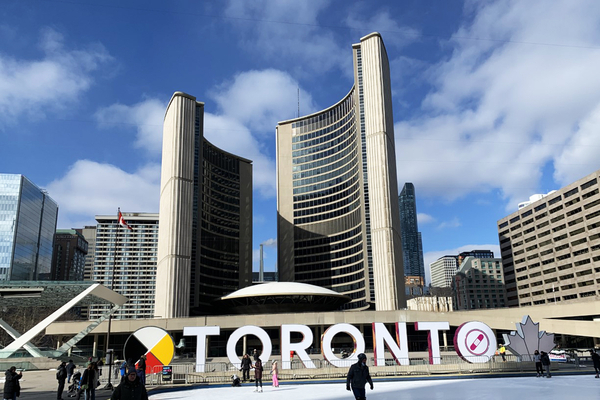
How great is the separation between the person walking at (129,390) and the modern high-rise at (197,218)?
91.6 metres

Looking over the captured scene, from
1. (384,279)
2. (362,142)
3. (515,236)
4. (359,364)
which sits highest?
(362,142)

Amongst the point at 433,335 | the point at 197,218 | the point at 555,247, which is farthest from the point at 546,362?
the point at 555,247

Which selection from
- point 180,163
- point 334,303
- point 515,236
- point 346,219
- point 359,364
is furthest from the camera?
point 515,236

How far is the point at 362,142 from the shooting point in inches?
4754

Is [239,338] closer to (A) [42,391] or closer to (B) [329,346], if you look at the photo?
(B) [329,346]

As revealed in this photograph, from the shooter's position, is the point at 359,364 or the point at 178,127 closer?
the point at 359,364

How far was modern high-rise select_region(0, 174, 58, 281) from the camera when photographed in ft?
550

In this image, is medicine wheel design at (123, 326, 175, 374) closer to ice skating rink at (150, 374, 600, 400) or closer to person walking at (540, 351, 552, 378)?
ice skating rink at (150, 374, 600, 400)

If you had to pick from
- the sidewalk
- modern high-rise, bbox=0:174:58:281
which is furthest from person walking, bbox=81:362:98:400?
modern high-rise, bbox=0:174:58:281

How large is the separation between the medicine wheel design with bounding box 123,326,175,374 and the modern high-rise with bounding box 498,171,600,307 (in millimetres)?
124657

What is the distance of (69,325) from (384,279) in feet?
199

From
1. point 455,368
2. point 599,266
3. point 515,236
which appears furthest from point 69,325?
point 515,236

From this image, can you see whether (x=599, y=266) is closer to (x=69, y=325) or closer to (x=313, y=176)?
(x=313, y=176)

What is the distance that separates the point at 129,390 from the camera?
37.3ft
